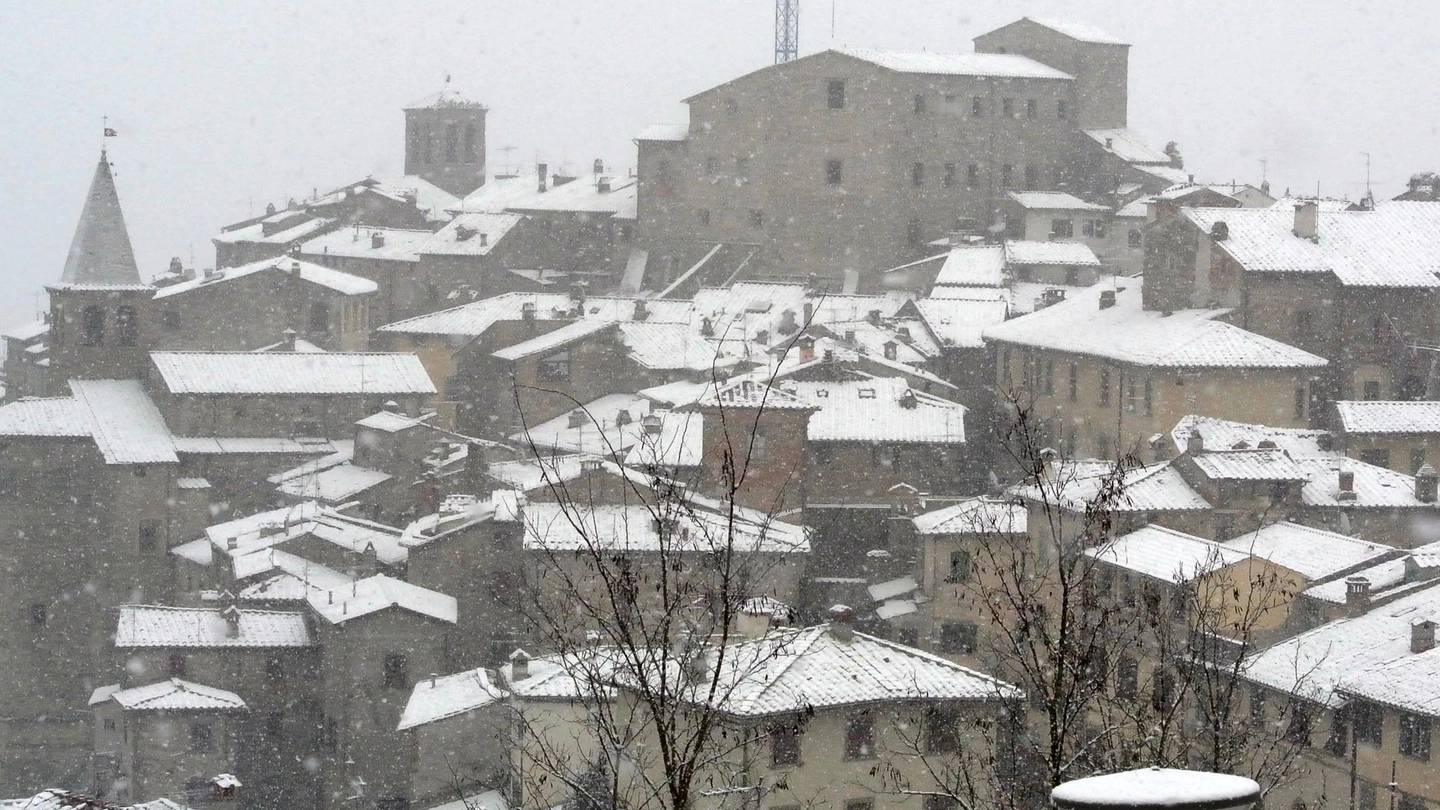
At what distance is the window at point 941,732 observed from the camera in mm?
20578

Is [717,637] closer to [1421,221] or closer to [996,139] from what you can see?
[1421,221]

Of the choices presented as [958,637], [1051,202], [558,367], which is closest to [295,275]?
[558,367]

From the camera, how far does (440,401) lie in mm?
46250

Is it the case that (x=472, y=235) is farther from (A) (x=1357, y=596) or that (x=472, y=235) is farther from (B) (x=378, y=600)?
(A) (x=1357, y=596)

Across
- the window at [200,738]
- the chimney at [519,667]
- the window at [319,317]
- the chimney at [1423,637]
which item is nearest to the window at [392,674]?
the window at [200,738]

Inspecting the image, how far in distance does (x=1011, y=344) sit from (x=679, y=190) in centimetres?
1759

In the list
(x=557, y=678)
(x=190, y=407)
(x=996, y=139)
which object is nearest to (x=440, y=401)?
(x=190, y=407)

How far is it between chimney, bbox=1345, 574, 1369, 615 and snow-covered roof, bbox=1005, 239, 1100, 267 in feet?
85.2

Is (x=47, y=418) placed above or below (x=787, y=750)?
above

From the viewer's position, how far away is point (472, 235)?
58688 mm

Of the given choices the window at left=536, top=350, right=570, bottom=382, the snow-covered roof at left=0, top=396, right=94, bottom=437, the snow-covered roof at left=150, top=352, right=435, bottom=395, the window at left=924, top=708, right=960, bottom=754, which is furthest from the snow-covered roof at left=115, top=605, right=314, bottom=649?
the window at left=924, top=708, right=960, bottom=754

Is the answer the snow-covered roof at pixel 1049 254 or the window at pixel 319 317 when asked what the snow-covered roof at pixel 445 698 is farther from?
the snow-covered roof at pixel 1049 254

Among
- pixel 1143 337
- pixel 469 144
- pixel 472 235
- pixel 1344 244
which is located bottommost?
pixel 1143 337

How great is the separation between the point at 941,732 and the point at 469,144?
214 ft
